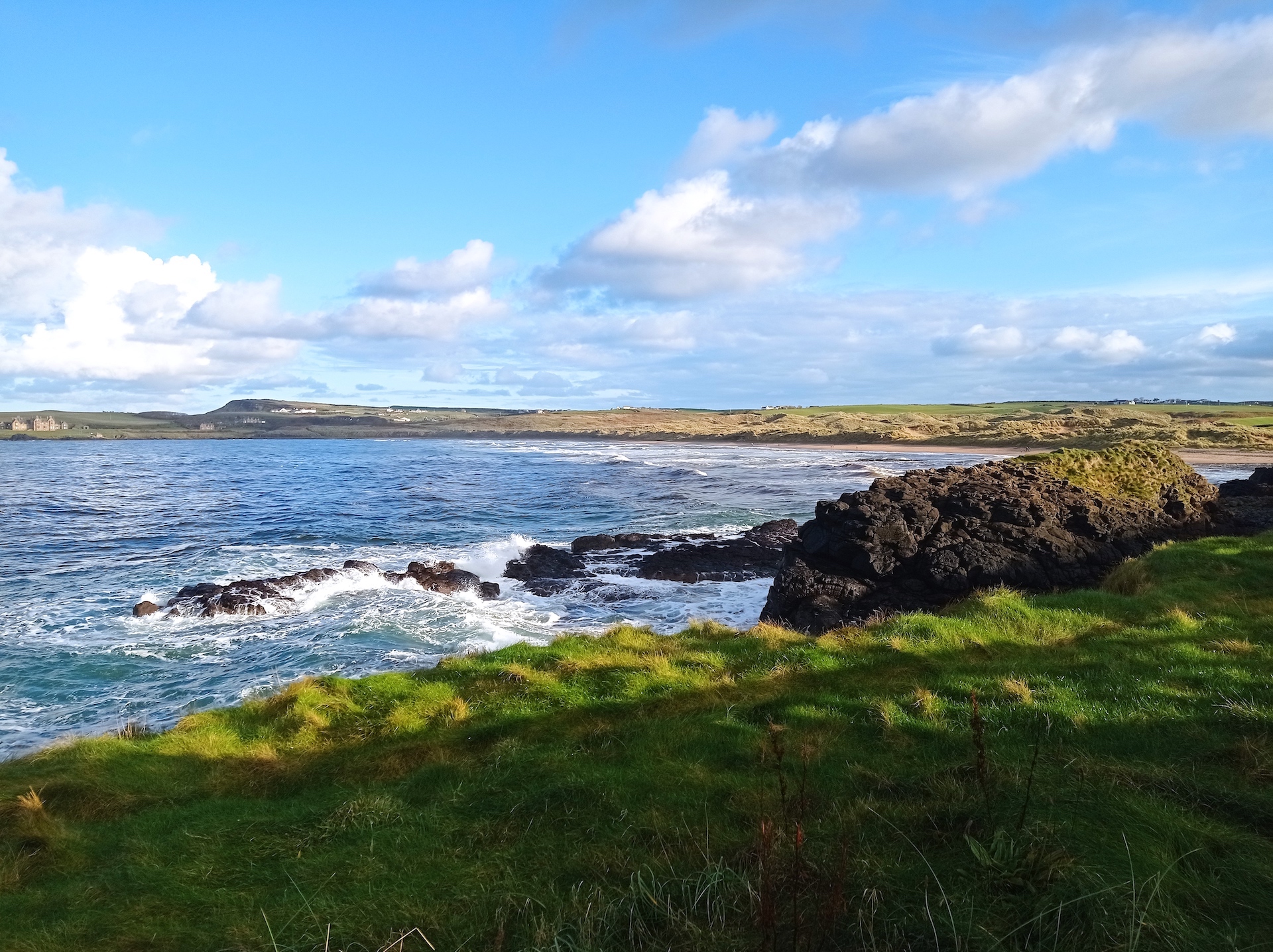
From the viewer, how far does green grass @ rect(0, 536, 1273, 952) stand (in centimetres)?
405

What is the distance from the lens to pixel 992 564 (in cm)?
1720

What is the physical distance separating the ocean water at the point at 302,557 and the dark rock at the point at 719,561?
2.97ft

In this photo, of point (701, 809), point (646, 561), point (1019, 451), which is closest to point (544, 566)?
point (646, 561)

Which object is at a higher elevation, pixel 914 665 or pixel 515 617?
pixel 914 665

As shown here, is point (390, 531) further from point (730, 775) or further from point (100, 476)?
point (100, 476)

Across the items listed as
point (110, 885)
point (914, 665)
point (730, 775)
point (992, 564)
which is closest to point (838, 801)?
point (730, 775)

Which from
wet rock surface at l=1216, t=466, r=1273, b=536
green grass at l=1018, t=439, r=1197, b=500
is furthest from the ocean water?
wet rock surface at l=1216, t=466, r=1273, b=536

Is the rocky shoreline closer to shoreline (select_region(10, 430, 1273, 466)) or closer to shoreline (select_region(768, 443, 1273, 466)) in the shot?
shoreline (select_region(768, 443, 1273, 466))

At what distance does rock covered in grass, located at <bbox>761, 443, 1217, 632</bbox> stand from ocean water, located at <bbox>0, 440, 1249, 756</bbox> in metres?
3.07

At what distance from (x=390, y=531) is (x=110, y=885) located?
3267 cm

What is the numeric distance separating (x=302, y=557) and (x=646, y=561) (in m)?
14.6

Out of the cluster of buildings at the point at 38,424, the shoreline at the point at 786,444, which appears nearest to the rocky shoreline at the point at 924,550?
the shoreline at the point at 786,444

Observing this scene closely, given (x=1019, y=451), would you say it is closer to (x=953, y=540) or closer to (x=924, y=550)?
(x=953, y=540)

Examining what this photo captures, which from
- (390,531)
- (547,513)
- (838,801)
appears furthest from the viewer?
(547,513)
